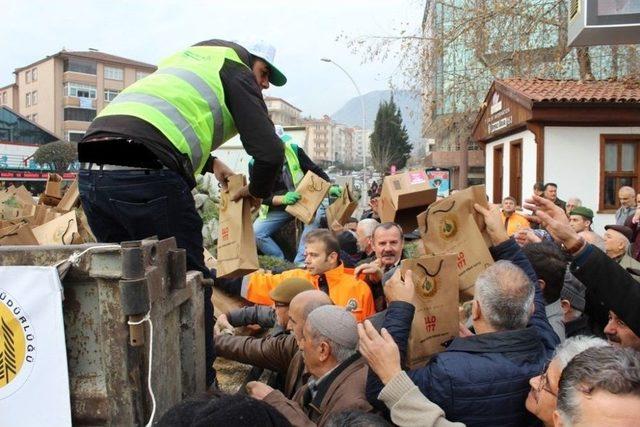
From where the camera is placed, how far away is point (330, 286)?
4199 millimetres

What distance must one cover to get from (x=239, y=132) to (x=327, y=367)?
1170 mm

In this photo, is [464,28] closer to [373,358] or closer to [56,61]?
[373,358]

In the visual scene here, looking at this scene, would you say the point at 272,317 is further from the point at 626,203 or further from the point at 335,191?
the point at 626,203

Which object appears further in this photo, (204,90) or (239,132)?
(239,132)

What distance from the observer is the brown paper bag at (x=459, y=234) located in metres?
2.94

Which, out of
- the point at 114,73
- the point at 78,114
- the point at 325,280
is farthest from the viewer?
the point at 114,73

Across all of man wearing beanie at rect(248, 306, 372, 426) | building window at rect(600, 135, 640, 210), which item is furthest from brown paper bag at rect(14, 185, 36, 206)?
building window at rect(600, 135, 640, 210)

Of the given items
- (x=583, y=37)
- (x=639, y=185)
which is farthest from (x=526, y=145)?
(x=583, y=37)

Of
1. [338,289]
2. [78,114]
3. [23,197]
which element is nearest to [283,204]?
[338,289]

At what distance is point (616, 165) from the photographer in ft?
44.3

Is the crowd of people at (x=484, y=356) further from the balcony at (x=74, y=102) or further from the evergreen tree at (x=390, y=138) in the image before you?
the balcony at (x=74, y=102)

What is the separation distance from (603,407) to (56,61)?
79405 mm

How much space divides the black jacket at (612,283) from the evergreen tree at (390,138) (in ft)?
236

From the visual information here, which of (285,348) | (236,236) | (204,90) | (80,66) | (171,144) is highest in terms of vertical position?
(80,66)
